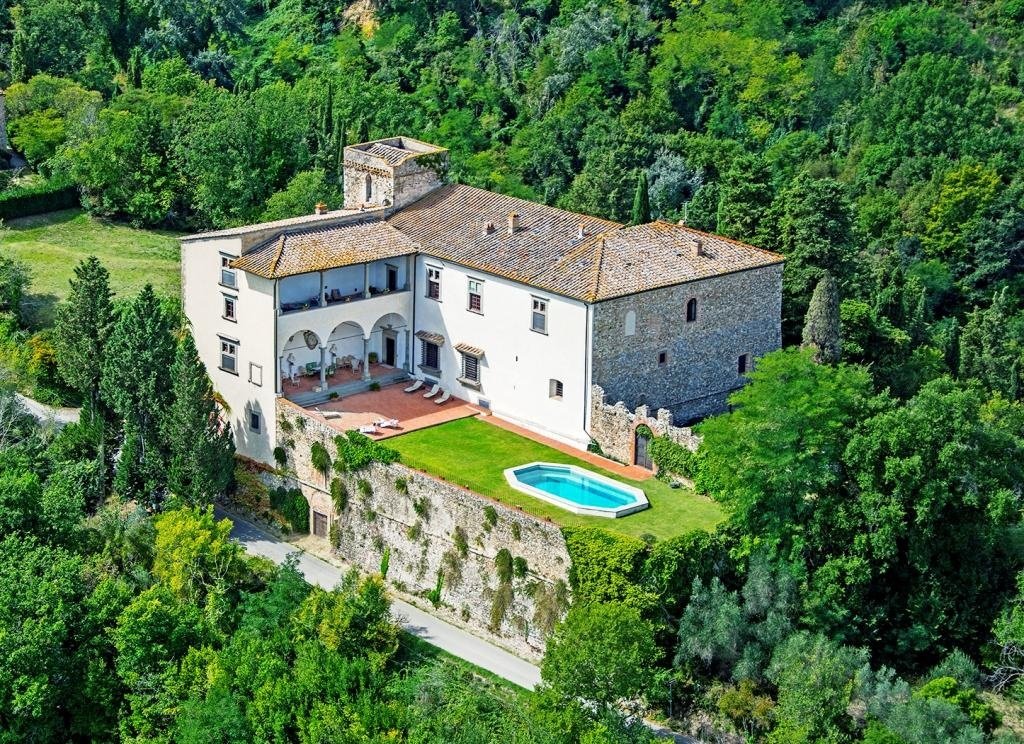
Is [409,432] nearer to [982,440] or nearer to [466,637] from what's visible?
[466,637]

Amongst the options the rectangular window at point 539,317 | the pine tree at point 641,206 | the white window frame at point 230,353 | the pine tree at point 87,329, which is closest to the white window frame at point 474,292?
the rectangular window at point 539,317

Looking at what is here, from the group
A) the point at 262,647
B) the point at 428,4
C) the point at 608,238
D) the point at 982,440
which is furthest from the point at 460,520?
the point at 428,4

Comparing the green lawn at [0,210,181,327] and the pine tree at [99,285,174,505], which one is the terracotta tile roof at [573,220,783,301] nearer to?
the pine tree at [99,285,174,505]

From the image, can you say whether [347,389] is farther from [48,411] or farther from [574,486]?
[48,411]

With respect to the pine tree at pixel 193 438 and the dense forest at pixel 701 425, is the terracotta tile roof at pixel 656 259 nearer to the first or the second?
the dense forest at pixel 701 425

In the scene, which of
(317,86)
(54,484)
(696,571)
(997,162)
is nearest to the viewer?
(696,571)
